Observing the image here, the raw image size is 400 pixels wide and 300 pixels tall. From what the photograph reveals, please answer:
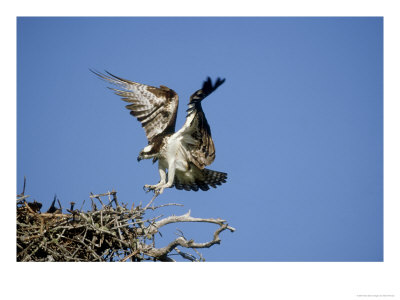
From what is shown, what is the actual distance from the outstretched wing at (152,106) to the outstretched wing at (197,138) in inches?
17.8

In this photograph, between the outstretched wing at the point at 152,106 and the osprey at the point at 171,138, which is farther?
the outstretched wing at the point at 152,106

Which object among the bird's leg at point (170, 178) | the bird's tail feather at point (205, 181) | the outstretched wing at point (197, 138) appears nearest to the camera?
the outstretched wing at point (197, 138)

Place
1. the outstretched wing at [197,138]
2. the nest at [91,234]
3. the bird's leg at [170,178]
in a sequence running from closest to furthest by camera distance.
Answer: the nest at [91,234]
the outstretched wing at [197,138]
the bird's leg at [170,178]

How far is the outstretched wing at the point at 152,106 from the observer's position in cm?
686

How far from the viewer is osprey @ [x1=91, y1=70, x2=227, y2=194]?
6406 millimetres

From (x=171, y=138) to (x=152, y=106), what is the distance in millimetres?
690

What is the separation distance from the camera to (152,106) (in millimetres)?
6945

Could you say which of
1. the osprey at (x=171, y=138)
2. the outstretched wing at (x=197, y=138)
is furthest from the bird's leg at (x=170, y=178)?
the outstretched wing at (x=197, y=138)

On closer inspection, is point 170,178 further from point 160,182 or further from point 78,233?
point 78,233

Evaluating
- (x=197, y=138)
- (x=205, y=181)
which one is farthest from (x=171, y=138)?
(x=205, y=181)

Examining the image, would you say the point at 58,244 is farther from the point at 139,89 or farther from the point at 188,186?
the point at 139,89

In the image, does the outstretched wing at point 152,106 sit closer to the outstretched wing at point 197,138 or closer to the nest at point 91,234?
the outstretched wing at point 197,138

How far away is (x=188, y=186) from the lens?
22.7ft

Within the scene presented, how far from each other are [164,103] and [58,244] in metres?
2.58
